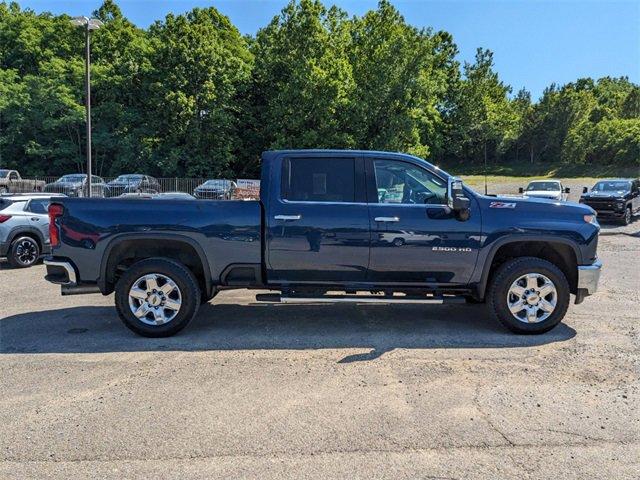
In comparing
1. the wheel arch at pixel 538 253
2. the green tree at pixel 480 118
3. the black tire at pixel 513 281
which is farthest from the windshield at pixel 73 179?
the green tree at pixel 480 118

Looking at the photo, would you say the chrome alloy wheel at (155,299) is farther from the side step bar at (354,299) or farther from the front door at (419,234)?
the front door at (419,234)

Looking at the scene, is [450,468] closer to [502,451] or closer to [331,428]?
[502,451]

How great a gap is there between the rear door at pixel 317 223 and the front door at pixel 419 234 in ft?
0.48

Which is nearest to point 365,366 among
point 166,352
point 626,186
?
point 166,352

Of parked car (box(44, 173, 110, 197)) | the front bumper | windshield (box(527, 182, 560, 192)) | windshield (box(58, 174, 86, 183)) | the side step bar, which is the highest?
windshield (box(58, 174, 86, 183))

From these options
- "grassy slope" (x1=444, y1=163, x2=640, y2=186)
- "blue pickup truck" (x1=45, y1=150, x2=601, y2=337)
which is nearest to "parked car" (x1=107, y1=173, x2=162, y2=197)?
"blue pickup truck" (x1=45, y1=150, x2=601, y2=337)

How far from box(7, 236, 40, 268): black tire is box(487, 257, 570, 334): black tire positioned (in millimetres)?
9013

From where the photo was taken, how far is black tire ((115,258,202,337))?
557cm

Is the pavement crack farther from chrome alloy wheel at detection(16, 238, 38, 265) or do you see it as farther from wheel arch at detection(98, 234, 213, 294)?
chrome alloy wheel at detection(16, 238, 38, 265)

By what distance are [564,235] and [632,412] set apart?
7.32 feet

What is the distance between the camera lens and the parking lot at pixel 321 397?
323cm

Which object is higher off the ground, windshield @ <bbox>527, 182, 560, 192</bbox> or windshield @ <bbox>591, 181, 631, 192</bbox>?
windshield @ <bbox>527, 182, 560, 192</bbox>

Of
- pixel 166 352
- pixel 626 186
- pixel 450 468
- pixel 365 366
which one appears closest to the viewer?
pixel 450 468

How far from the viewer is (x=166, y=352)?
5.25 metres
